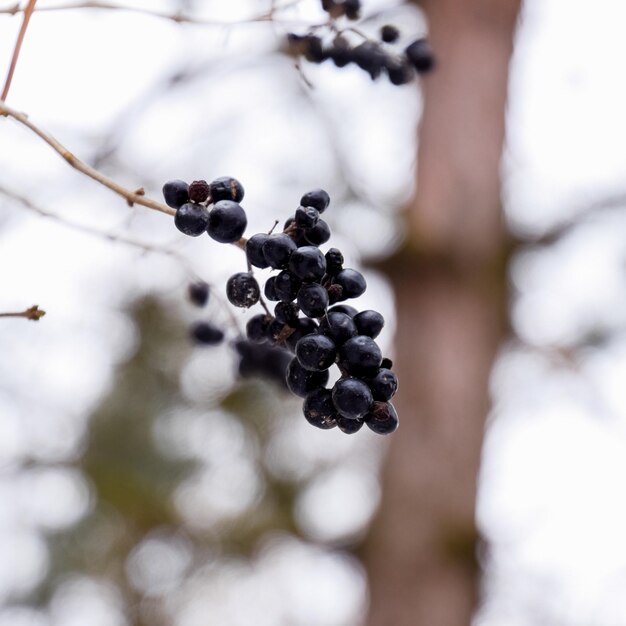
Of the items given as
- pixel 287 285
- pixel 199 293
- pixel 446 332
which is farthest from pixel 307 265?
pixel 446 332

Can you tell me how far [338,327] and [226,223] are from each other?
0.10 m

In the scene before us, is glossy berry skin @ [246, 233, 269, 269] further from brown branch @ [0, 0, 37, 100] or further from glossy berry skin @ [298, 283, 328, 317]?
brown branch @ [0, 0, 37, 100]

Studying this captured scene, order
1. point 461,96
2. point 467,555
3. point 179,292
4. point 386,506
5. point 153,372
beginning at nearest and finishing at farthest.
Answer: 1. point 467,555
2. point 386,506
3. point 461,96
4. point 179,292
5. point 153,372

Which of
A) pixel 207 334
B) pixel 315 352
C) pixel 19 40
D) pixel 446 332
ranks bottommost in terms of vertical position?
pixel 446 332

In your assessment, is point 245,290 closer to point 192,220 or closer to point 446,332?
point 192,220

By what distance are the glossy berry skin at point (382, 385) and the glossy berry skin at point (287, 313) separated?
68 millimetres

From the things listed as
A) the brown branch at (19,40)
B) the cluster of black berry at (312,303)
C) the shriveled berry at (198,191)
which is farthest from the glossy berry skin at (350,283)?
the brown branch at (19,40)

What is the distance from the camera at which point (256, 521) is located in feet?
6.79

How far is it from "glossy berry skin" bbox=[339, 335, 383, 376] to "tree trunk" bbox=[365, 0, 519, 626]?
1.15m

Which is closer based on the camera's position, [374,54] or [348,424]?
[348,424]

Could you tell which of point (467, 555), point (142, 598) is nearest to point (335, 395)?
point (467, 555)

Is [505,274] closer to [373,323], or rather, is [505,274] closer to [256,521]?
[256,521]

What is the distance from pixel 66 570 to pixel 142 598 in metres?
0.24

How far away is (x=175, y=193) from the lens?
51 centimetres
